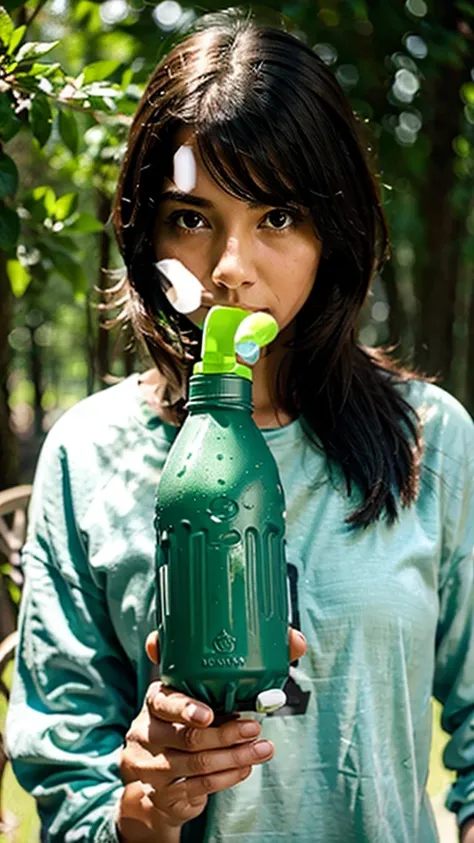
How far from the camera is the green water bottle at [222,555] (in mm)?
1140

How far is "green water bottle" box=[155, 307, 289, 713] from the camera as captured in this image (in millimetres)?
1140

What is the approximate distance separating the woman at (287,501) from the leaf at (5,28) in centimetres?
28

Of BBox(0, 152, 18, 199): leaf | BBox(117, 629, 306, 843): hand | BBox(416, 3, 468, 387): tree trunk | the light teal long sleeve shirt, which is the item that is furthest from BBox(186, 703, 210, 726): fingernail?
BBox(416, 3, 468, 387): tree trunk

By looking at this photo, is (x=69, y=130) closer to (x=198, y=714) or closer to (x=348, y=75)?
(x=348, y=75)

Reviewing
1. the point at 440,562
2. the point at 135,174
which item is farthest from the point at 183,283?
the point at 440,562

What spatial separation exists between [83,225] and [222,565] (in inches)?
47.4

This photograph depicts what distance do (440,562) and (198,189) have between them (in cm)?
64

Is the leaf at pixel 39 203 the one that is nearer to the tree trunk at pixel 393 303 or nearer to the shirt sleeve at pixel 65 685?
the shirt sleeve at pixel 65 685

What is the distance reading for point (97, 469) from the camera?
1707 mm

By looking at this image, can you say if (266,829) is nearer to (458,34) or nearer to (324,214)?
(324,214)

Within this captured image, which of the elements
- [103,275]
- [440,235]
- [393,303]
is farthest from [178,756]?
[393,303]

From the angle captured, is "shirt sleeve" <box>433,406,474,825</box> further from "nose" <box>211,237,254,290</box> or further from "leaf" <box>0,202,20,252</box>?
"leaf" <box>0,202,20,252</box>

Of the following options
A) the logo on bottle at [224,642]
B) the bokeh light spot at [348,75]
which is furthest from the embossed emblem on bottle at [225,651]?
the bokeh light spot at [348,75]

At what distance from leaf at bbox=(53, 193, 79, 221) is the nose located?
0.85 metres
